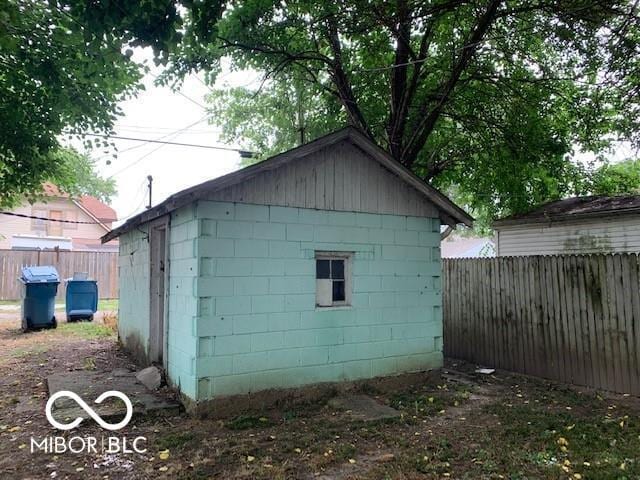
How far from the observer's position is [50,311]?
39.4ft

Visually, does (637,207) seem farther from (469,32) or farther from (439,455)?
(439,455)

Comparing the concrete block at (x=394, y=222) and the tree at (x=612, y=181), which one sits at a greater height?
the tree at (x=612, y=181)

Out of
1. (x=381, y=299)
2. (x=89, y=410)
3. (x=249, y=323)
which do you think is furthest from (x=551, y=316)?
(x=89, y=410)

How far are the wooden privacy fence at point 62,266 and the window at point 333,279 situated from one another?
1504cm

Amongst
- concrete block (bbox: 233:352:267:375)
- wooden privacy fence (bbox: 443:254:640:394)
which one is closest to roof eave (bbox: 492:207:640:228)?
wooden privacy fence (bbox: 443:254:640:394)

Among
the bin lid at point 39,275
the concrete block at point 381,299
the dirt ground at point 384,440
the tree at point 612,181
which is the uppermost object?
the tree at point 612,181

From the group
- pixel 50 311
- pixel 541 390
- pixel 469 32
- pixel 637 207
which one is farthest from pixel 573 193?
pixel 50 311

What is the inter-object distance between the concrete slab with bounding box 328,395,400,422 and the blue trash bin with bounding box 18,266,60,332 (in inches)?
368

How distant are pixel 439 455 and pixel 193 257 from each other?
3.49 metres

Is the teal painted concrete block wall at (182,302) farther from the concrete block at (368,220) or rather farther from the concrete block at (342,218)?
the concrete block at (368,220)

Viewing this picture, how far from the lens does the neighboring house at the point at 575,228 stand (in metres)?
10.1

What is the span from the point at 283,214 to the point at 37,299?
9.12 metres

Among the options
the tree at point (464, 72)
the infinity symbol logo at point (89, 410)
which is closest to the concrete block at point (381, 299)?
the infinity symbol logo at point (89, 410)

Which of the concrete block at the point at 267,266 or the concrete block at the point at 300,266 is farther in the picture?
the concrete block at the point at 300,266
